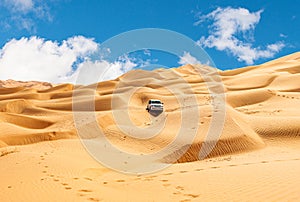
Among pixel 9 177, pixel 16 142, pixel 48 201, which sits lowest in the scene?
pixel 48 201

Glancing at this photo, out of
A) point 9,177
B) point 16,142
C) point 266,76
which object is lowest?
point 9,177

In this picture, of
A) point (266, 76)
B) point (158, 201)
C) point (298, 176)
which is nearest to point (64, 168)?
point (158, 201)

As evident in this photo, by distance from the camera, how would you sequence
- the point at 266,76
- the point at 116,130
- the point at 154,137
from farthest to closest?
the point at 266,76
the point at 116,130
the point at 154,137

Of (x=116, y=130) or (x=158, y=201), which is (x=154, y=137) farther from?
(x=158, y=201)

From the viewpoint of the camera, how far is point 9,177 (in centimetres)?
830

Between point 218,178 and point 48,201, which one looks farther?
point 218,178

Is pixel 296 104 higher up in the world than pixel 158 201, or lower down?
higher up

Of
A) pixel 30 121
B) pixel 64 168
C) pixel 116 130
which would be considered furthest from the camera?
pixel 30 121

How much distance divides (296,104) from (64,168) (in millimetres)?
21418

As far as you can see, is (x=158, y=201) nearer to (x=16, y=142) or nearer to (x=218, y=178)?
(x=218, y=178)

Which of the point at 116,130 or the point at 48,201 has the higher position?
the point at 116,130

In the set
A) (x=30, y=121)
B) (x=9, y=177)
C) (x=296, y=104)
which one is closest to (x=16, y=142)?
(x=30, y=121)

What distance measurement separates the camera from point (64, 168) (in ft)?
32.9

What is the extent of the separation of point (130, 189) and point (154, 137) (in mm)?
8488
